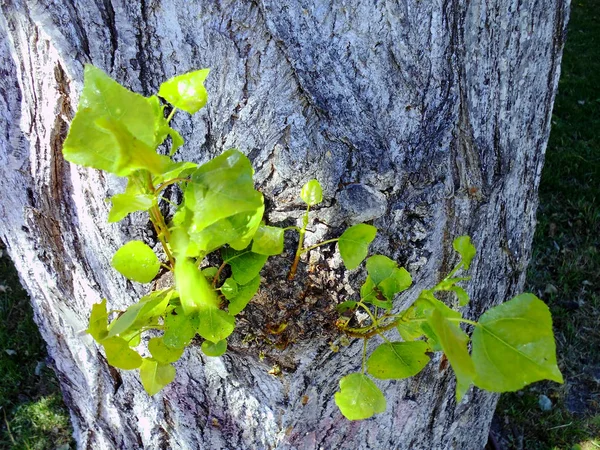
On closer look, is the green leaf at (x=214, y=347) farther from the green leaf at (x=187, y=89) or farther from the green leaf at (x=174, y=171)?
the green leaf at (x=187, y=89)

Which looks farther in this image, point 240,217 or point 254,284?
point 254,284

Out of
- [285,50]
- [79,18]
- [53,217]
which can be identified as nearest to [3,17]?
[79,18]

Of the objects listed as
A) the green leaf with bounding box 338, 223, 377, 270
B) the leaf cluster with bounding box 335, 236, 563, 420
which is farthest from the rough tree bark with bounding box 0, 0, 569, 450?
the leaf cluster with bounding box 335, 236, 563, 420

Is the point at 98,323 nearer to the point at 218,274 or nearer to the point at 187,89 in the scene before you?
the point at 218,274

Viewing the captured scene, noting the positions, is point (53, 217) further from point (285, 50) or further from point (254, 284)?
point (285, 50)

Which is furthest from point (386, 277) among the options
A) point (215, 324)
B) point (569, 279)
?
point (569, 279)

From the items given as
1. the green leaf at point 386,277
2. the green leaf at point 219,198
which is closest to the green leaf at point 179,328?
the green leaf at point 219,198

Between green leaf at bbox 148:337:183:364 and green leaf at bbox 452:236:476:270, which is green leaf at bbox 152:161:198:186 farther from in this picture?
green leaf at bbox 452:236:476:270
